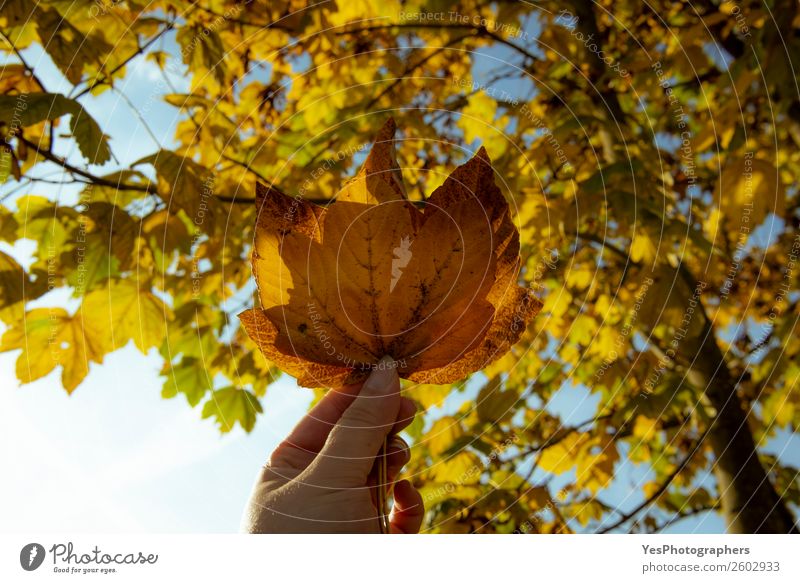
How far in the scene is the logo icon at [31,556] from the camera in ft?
2.35

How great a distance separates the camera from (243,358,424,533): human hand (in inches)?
22.3

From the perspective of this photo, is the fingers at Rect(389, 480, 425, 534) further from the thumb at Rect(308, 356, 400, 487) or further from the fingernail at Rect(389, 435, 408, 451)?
the thumb at Rect(308, 356, 400, 487)

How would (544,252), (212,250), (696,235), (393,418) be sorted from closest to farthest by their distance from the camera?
(393,418)
(696,235)
(212,250)
(544,252)

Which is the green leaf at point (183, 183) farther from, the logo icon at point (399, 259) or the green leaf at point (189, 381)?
the logo icon at point (399, 259)

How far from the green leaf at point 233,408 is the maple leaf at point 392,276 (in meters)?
0.70

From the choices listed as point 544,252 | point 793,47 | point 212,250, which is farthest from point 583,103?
point 212,250

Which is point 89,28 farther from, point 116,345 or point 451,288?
point 451,288

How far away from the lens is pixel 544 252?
1.49m

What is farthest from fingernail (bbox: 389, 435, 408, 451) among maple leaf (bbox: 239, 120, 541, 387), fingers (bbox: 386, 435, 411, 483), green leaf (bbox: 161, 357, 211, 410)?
green leaf (bbox: 161, 357, 211, 410)

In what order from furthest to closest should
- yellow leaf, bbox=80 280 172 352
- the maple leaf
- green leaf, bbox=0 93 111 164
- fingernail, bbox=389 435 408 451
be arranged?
yellow leaf, bbox=80 280 172 352, green leaf, bbox=0 93 111 164, fingernail, bbox=389 435 408 451, the maple leaf

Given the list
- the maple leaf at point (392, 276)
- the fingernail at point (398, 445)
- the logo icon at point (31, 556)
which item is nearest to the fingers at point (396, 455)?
the fingernail at point (398, 445)

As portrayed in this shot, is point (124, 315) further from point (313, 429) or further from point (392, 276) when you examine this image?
point (392, 276)

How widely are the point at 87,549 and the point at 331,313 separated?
0.51 metres

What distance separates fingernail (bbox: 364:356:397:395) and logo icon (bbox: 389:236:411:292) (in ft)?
0.25
